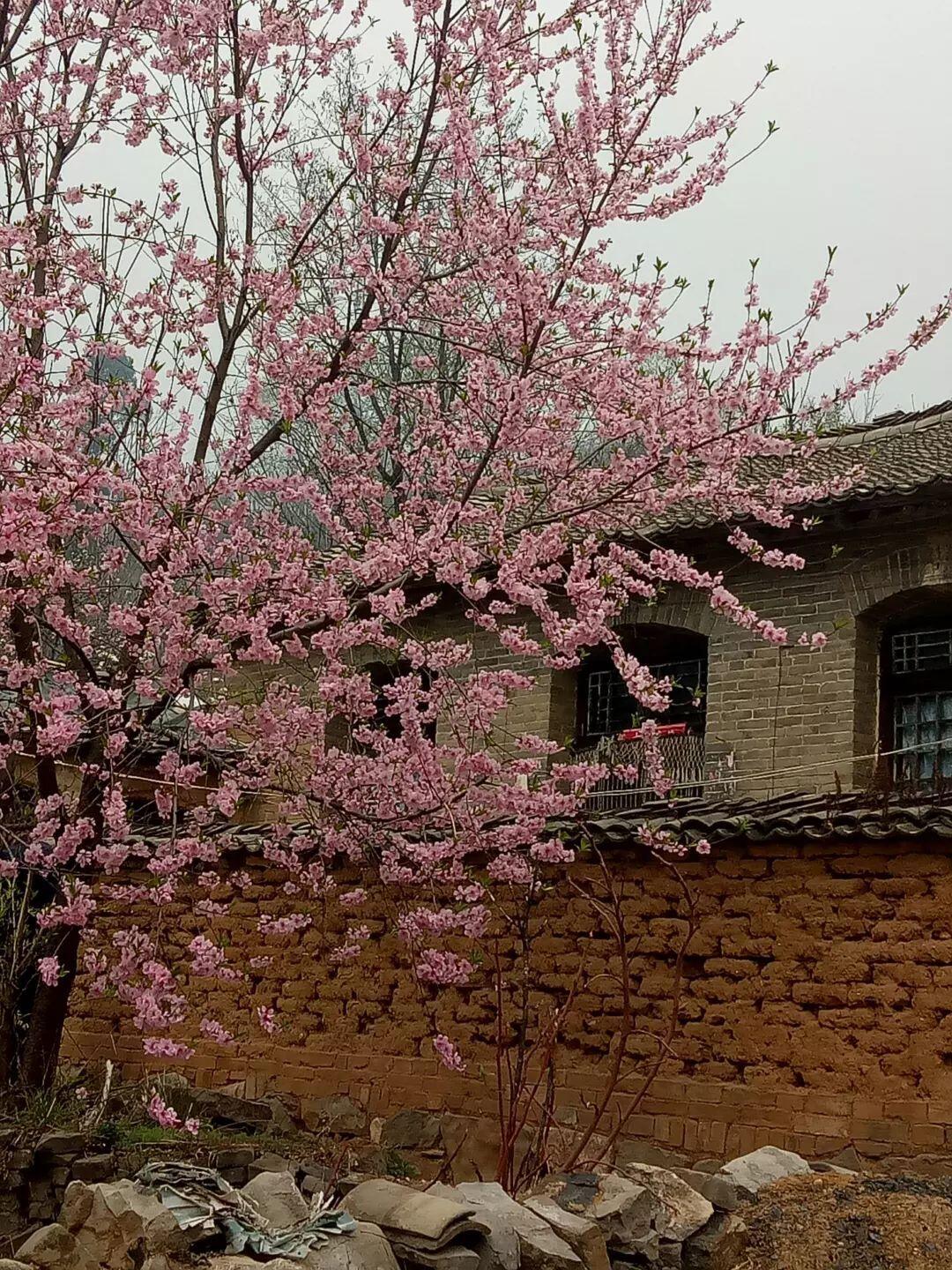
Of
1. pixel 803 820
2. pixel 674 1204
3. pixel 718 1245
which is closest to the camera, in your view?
pixel 718 1245

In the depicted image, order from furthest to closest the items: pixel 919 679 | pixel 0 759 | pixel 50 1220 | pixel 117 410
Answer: pixel 919 679 < pixel 117 410 < pixel 0 759 < pixel 50 1220

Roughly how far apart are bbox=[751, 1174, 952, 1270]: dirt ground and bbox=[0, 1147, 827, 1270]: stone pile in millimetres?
157

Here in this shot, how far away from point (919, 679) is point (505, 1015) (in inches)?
246

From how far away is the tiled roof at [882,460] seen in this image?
39.9 feet

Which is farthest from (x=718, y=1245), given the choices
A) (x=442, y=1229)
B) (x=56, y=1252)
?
(x=56, y=1252)

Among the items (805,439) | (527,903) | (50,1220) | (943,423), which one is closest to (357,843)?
(527,903)

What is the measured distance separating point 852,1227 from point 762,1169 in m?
1.02

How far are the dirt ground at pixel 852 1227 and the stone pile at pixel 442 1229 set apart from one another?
157mm

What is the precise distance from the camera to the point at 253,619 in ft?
24.5

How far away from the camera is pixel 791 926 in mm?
8195

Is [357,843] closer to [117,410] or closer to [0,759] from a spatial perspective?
[0,759]

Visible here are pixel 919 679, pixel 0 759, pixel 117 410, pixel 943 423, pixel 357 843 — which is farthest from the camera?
pixel 943 423

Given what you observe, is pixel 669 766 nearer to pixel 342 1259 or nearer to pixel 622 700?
pixel 622 700

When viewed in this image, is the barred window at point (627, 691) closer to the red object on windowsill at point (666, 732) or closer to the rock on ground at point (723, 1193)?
the red object on windowsill at point (666, 732)
